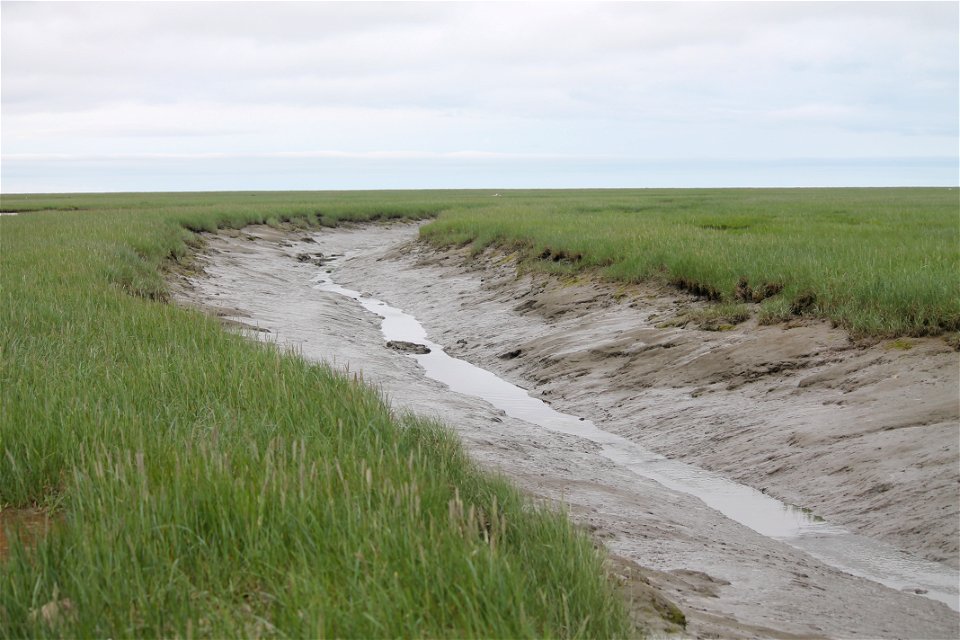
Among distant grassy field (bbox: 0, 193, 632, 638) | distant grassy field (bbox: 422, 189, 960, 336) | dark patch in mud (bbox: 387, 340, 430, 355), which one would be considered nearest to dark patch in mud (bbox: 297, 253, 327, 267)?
distant grassy field (bbox: 422, 189, 960, 336)

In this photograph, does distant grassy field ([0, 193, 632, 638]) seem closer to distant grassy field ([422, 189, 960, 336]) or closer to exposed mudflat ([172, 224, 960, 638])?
exposed mudflat ([172, 224, 960, 638])

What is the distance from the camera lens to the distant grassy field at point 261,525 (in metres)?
3.07

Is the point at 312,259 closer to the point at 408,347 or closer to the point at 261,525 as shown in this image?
the point at 408,347

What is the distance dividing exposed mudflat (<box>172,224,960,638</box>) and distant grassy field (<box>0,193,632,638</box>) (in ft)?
3.70

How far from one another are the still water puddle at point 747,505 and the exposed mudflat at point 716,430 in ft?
0.46

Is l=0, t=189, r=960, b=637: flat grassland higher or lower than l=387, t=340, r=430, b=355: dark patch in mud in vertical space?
higher

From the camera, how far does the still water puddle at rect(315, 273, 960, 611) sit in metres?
5.75

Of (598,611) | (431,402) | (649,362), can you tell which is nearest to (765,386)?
(649,362)

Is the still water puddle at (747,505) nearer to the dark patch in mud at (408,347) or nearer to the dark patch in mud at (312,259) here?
the dark patch in mud at (408,347)

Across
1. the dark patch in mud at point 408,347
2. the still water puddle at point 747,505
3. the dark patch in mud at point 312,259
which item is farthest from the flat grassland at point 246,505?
the dark patch in mud at point 312,259

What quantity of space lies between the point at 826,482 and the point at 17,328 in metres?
7.40

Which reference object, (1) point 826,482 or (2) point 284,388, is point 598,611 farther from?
(1) point 826,482

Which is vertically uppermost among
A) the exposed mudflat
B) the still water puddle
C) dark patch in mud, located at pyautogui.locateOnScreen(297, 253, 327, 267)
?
dark patch in mud, located at pyautogui.locateOnScreen(297, 253, 327, 267)

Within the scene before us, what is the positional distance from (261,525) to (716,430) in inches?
238
